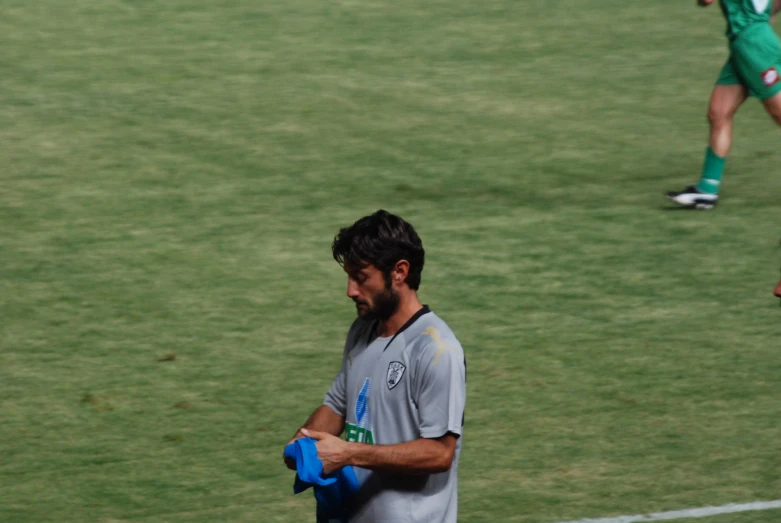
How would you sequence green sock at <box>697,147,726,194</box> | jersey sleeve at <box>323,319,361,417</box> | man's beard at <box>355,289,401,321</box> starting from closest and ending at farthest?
man's beard at <box>355,289,401,321</box> → jersey sleeve at <box>323,319,361,417</box> → green sock at <box>697,147,726,194</box>

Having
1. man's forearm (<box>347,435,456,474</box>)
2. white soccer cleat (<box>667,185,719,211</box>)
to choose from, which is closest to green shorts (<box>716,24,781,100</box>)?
white soccer cleat (<box>667,185,719,211</box>)

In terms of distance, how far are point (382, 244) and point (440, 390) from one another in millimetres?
543

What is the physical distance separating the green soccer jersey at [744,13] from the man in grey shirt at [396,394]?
6419mm

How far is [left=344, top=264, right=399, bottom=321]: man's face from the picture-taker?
14.7 ft

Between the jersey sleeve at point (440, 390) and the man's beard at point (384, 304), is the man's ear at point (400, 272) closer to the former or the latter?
the man's beard at point (384, 304)

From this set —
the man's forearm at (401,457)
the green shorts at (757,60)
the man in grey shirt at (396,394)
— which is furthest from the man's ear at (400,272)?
the green shorts at (757,60)

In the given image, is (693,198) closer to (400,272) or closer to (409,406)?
(400,272)

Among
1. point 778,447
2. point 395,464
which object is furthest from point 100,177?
point 395,464

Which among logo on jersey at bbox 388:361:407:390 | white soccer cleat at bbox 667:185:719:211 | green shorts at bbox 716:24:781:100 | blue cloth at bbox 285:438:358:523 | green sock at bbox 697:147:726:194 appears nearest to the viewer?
blue cloth at bbox 285:438:358:523

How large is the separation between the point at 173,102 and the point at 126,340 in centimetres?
490

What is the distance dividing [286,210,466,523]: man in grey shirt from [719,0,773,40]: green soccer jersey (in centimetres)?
642

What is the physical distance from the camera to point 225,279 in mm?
9203

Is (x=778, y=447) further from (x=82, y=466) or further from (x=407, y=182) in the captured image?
(x=407, y=182)

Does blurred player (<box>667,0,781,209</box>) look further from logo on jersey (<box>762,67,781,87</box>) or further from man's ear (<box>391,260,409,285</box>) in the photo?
man's ear (<box>391,260,409,285</box>)
